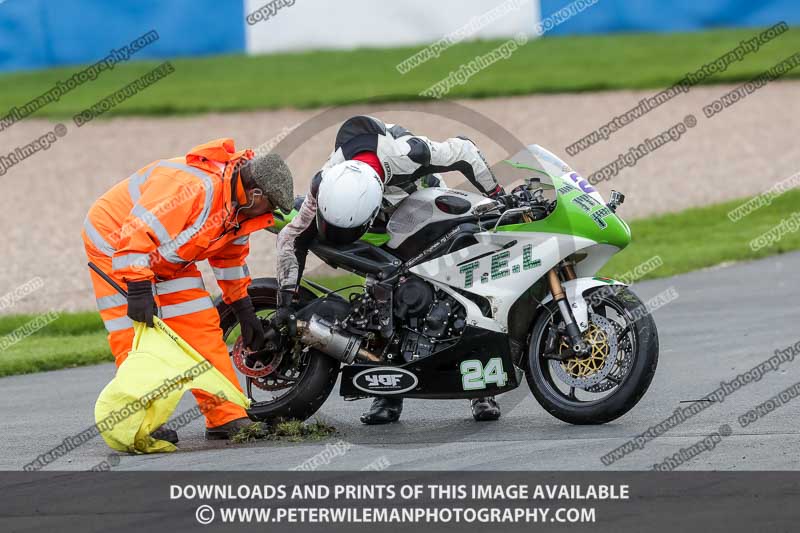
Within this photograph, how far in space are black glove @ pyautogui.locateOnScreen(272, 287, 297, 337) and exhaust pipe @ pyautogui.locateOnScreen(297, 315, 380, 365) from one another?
62mm

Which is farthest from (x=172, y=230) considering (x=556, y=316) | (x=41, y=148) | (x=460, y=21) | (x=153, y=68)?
(x=153, y=68)

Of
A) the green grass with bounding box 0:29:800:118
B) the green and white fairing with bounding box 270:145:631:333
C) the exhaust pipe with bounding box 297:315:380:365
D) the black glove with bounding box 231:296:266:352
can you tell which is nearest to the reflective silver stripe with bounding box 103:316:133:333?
the black glove with bounding box 231:296:266:352

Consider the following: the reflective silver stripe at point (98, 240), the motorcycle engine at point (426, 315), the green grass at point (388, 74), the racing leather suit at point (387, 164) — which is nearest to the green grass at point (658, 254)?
the reflective silver stripe at point (98, 240)

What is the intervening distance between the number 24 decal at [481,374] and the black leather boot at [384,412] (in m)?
0.58

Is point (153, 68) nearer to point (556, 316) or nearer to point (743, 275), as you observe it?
point (743, 275)

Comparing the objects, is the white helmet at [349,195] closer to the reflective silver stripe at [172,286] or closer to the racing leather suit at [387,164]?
the racing leather suit at [387,164]

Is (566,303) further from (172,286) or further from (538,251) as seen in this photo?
(172,286)

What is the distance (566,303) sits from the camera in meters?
6.84

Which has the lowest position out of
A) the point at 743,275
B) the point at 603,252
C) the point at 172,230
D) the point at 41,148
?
the point at 743,275

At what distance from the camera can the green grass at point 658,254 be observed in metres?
10.4

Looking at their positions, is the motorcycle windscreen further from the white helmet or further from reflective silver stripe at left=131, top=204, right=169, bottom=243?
reflective silver stripe at left=131, top=204, right=169, bottom=243
